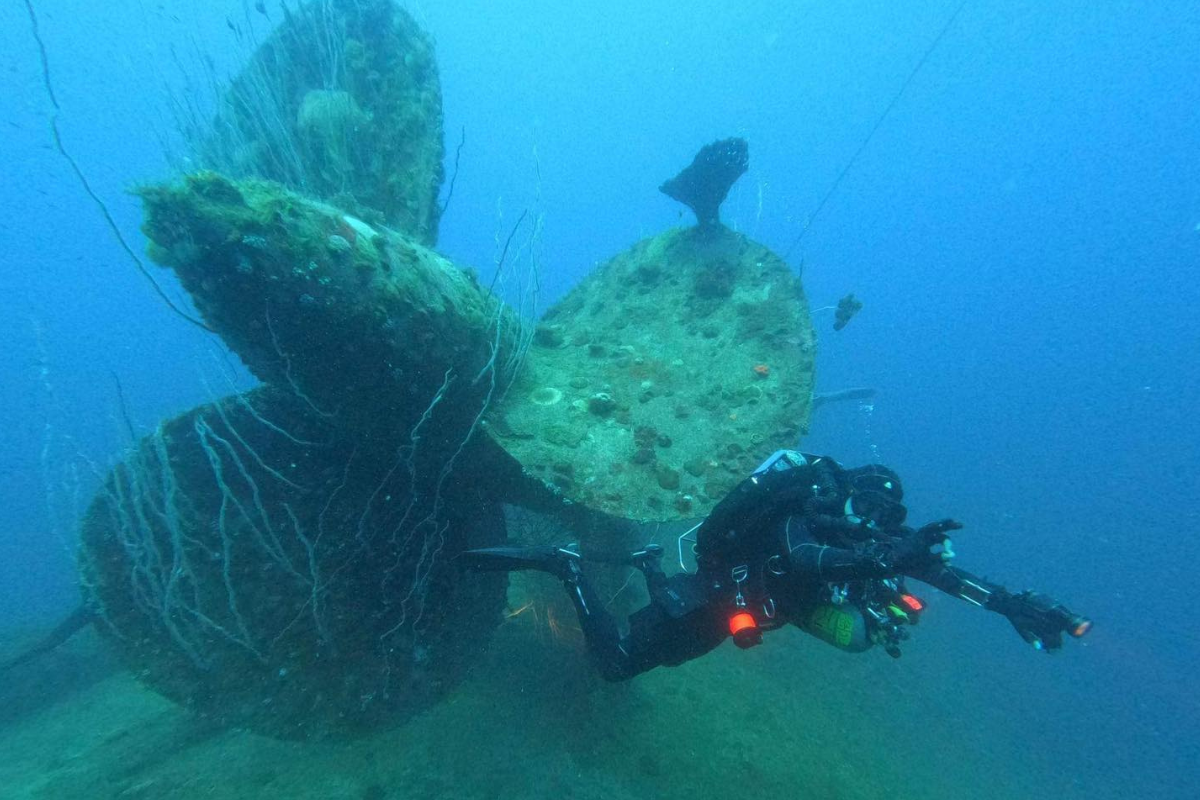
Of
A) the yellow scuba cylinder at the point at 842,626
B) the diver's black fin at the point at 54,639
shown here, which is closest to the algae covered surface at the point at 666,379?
the yellow scuba cylinder at the point at 842,626

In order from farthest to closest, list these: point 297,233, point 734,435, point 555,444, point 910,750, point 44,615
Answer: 1. point 44,615
2. point 910,750
3. point 734,435
4. point 555,444
5. point 297,233

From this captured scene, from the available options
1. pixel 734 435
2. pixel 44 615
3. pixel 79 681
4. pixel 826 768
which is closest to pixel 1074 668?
pixel 826 768

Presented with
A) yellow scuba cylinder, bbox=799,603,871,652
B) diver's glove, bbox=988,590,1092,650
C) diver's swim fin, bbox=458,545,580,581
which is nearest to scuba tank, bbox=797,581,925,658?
yellow scuba cylinder, bbox=799,603,871,652

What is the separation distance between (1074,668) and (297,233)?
23372 mm

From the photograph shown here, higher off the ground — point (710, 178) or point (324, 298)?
point (710, 178)

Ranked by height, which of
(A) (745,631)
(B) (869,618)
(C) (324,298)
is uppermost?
(C) (324,298)

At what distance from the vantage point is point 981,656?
49.0 ft

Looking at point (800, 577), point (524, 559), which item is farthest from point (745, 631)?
point (524, 559)

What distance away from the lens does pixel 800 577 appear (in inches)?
146

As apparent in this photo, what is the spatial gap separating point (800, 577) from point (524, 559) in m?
2.39

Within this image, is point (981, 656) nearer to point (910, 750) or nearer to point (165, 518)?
point (910, 750)

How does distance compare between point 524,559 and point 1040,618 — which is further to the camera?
point 524,559

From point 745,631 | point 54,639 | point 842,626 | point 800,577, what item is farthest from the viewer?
point 54,639

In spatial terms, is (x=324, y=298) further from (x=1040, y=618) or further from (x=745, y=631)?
(x=1040, y=618)
